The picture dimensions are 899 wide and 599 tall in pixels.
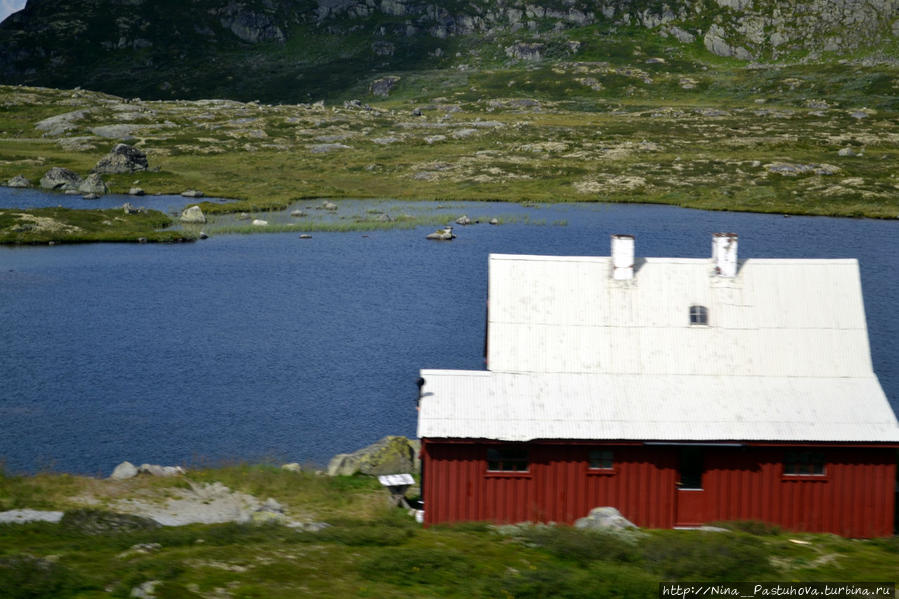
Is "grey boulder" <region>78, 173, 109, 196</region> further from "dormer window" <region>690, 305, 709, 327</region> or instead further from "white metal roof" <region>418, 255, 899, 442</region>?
"dormer window" <region>690, 305, 709, 327</region>

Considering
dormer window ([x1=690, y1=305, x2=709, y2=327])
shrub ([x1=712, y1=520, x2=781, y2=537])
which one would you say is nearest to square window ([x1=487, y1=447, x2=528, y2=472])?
shrub ([x1=712, y1=520, x2=781, y2=537])

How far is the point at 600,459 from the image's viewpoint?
32156 mm

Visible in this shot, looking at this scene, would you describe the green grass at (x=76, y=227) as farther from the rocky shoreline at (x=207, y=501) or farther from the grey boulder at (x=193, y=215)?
the rocky shoreline at (x=207, y=501)

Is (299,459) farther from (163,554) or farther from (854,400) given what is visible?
(854,400)

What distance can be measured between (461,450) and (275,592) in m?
11.6

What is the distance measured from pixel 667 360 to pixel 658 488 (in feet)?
15.3

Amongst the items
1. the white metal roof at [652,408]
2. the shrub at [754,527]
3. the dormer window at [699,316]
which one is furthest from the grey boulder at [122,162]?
the shrub at [754,527]

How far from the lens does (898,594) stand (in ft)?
71.3

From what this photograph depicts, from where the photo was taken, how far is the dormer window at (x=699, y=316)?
34719 millimetres

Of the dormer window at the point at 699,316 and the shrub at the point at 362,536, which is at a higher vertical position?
the dormer window at the point at 699,316

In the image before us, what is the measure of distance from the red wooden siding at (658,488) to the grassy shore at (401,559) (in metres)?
1.77

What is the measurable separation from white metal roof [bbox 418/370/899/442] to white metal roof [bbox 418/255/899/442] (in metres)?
0.05

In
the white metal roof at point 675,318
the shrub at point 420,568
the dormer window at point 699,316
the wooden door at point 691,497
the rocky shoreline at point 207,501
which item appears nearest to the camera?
the shrub at point 420,568

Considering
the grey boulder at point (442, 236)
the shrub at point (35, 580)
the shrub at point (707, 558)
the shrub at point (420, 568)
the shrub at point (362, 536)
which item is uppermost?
the grey boulder at point (442, 236)
